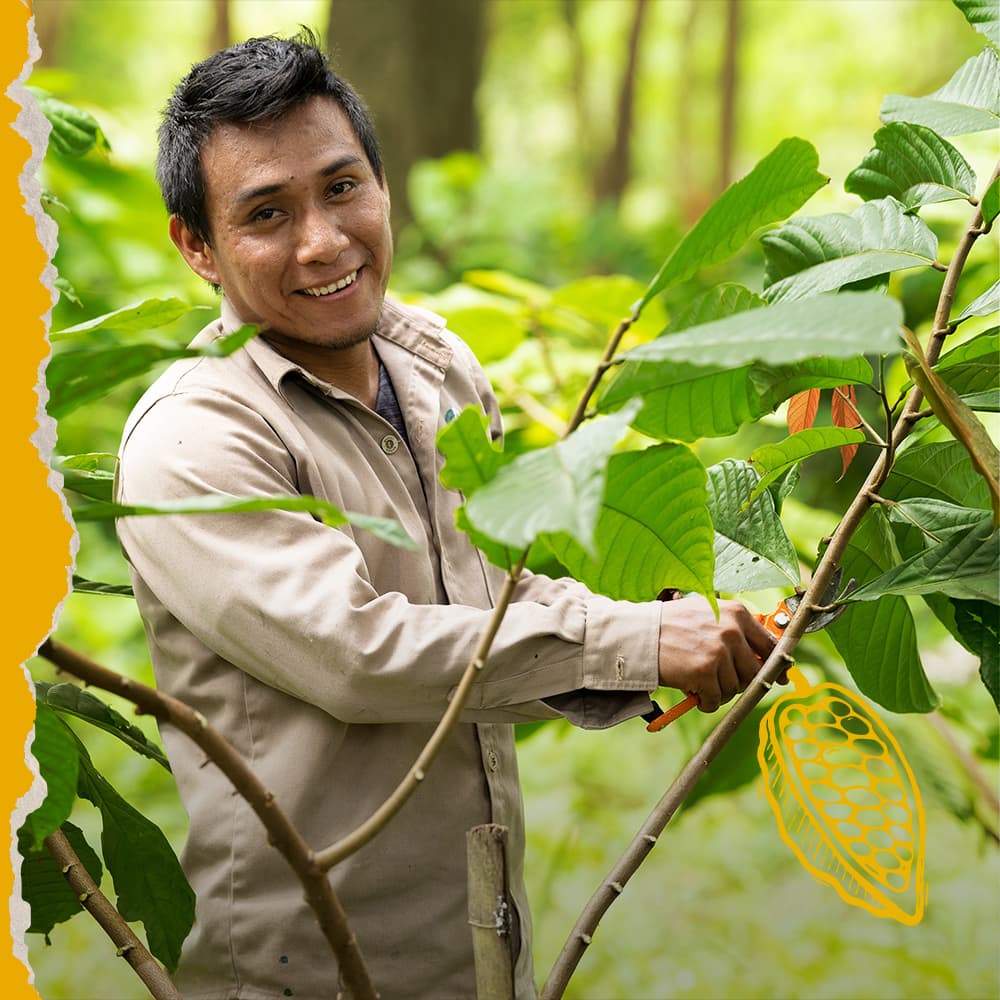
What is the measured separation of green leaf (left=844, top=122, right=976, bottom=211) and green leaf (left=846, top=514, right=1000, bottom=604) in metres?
0.31

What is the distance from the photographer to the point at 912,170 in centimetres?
110

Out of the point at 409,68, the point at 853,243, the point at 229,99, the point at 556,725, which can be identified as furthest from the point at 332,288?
the point at 409,68

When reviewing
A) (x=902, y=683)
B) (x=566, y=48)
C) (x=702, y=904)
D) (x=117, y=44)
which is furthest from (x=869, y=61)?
(x=902, y=683)

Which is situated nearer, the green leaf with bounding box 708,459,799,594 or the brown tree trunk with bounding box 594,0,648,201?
the green leaf with bounding box 708,459,799,594

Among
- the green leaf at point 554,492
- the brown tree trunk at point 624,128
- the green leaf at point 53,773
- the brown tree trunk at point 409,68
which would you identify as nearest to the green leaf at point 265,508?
the green leaf at point 554,492

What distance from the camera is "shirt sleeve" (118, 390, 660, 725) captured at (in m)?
1.02

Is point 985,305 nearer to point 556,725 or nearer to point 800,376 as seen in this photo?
point 800,376

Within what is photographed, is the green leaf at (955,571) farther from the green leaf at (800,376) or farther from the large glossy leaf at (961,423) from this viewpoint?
the green leaf at (800,376)

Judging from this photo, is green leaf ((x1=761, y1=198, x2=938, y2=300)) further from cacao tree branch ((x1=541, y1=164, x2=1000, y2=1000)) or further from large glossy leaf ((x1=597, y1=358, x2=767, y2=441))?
large glossy leaf ((x1=597, y1=358, x2=767, y2=441))

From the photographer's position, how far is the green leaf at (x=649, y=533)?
84cm

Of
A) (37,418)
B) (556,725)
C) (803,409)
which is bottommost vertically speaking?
(556,725)

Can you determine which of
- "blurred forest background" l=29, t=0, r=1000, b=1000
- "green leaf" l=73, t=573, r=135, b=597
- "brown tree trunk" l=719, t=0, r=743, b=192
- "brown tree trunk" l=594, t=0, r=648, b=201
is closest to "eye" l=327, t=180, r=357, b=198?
"blurred forest background" l=29, t=0, r=1000, b=1000

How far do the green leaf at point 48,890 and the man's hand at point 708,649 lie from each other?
1.73 ft

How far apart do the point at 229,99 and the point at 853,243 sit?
66 cm
